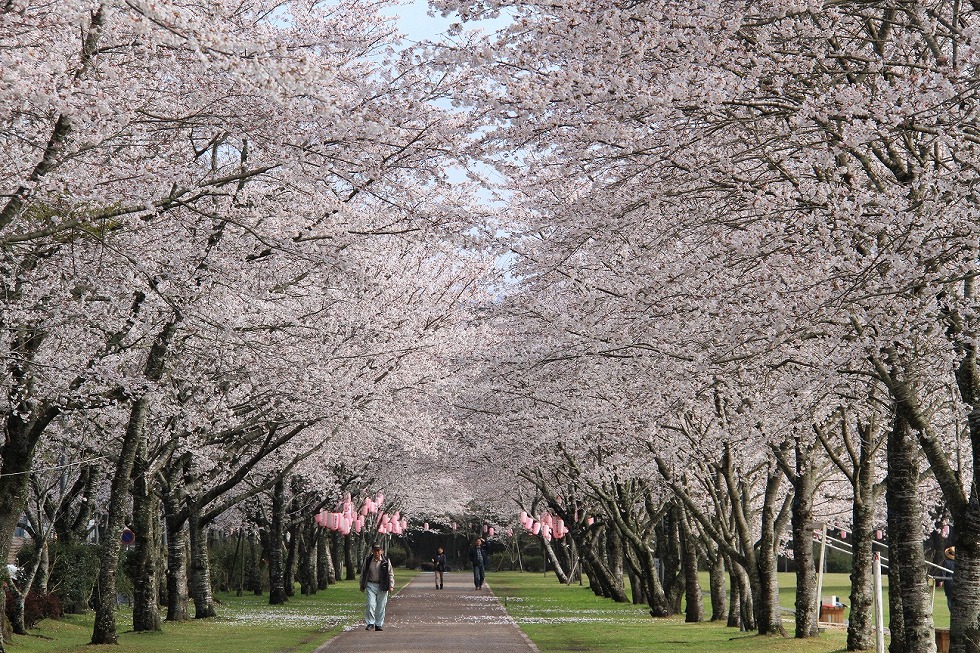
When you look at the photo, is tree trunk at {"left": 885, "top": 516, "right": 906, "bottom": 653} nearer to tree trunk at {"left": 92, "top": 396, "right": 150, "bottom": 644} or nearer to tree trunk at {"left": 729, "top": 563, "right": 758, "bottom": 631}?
tree trunk at {"left": 729, "top": 563, "right": 758, "bottom": 631}

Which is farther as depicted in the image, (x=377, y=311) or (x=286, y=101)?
(x=377, y=311)

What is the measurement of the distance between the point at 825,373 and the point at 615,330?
13.2 ft

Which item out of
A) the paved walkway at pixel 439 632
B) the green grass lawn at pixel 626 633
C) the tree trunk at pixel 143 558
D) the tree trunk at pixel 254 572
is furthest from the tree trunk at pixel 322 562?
the tree trunk at pixel 143 558

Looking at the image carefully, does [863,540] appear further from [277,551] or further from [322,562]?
[322,562]

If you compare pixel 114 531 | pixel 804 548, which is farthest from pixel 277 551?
pixel 804 548

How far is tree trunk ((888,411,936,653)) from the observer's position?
1365 centimetres

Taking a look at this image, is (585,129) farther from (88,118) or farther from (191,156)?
(191,156)

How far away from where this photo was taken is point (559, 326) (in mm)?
18281

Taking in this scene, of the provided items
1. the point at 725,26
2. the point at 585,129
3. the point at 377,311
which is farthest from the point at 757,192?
the point at 377,311

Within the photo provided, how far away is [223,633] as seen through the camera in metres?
22.9

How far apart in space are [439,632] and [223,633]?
4.55 metres

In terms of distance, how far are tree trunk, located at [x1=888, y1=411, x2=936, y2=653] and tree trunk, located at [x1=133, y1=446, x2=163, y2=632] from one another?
14.2 meters

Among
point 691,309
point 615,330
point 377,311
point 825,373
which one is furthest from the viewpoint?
point 377,311

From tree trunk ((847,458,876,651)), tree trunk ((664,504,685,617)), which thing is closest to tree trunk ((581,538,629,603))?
tree trunk ((664,504,685,617))
